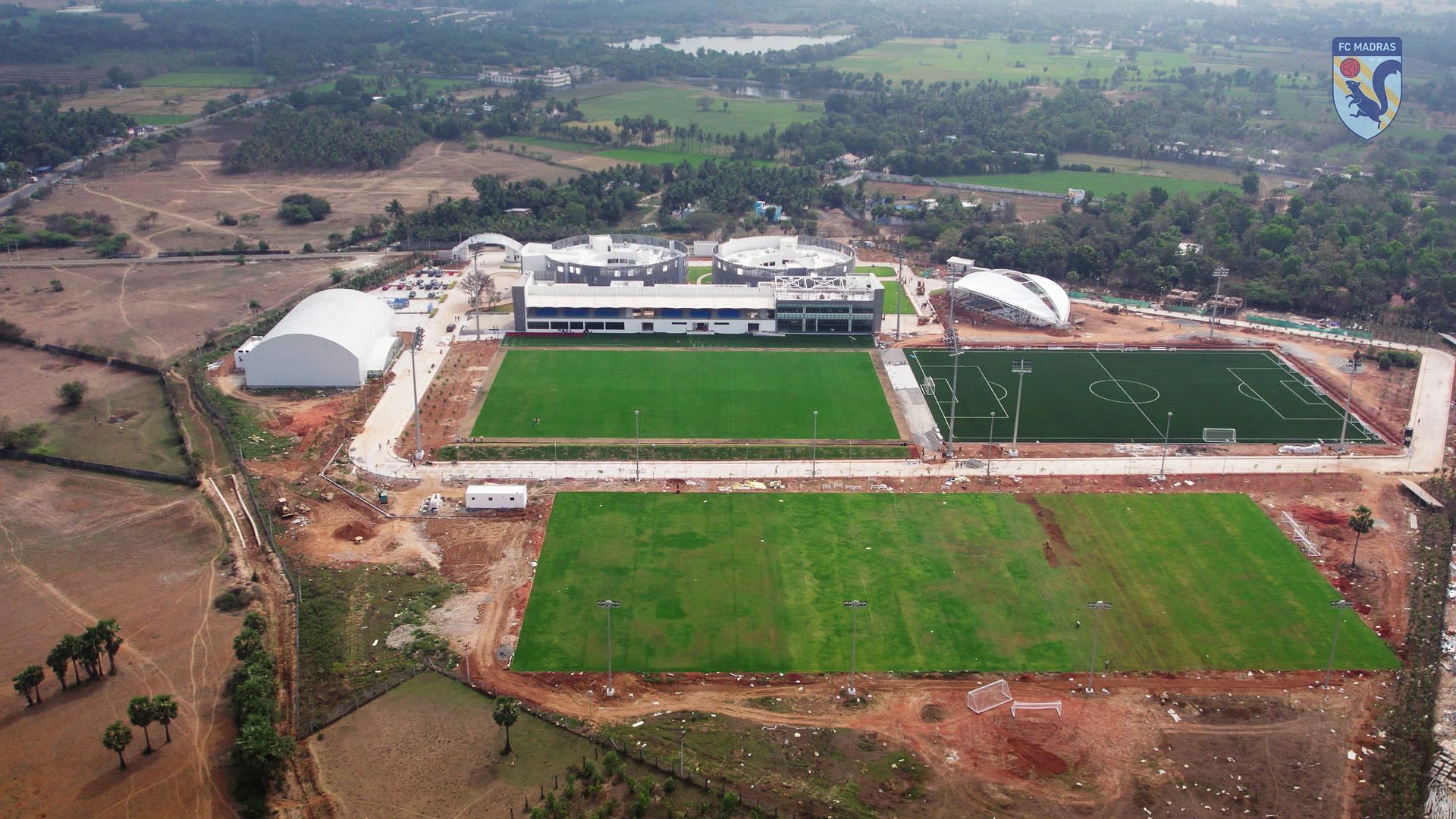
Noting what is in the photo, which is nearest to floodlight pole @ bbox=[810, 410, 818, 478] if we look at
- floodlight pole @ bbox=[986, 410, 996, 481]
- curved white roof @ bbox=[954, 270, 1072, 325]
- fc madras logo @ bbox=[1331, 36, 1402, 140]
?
floodlight pole @ bbox=[986, 410, 996, 481]

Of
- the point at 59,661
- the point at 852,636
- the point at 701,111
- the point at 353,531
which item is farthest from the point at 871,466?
the point at 701,111

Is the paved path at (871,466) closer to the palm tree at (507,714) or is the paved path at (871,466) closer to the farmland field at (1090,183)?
the palm tree at (507,714)

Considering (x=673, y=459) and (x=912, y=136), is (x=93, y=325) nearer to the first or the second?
(x=673, y=459)

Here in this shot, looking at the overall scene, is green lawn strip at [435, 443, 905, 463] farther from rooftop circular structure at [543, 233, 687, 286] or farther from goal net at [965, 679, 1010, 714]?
rooftop circular structure at [543, 233, 687, 286]

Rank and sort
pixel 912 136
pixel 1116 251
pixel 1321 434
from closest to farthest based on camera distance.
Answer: pixel 1321 434 → pixel 1116 251 → pixel 912 136

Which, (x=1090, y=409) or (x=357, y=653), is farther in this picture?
(x=1090, y=409)

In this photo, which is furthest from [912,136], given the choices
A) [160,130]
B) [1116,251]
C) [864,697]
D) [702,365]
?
[864,697]

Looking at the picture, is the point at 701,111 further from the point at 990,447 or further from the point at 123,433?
the point at 123,433
